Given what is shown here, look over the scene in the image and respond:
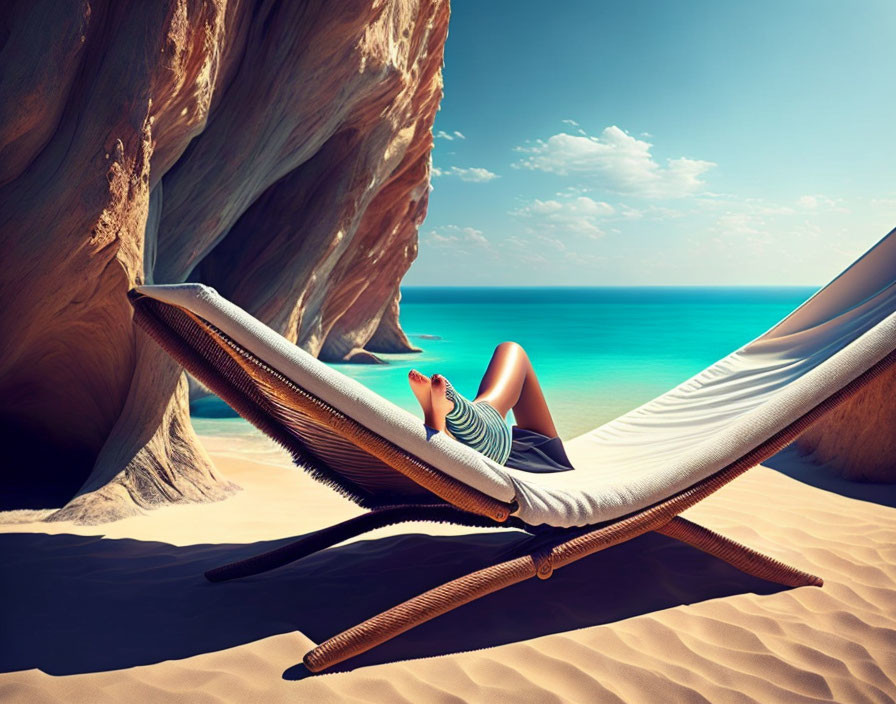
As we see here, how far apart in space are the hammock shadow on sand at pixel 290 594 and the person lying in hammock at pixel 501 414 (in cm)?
41

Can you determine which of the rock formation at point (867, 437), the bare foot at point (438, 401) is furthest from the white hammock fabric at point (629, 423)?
the rock formation at point (867, 437)

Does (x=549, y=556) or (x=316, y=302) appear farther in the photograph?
(x=316, y=302)

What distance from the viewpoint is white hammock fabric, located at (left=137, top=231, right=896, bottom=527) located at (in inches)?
69.2

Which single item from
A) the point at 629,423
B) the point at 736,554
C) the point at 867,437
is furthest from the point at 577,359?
the point at 736,554

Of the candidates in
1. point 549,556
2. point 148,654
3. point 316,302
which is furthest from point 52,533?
point 316,302

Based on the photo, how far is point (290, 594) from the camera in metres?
2.19

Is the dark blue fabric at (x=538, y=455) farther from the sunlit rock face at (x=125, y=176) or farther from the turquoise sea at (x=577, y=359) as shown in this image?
the turquoise sea at (x=577, y=359)

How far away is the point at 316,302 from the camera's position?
7695 mm

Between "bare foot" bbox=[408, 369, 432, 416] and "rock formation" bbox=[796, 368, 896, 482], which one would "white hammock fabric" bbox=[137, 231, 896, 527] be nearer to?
"bare foot" bbox=[408, 369, 432, 416]

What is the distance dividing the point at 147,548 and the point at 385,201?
8.04 meters

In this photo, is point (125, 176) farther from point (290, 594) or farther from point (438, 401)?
point (290, 594)

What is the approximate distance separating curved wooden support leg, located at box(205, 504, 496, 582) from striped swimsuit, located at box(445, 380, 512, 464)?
0.28 metres

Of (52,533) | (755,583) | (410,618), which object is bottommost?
(52,533)

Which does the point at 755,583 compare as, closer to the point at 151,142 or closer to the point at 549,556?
the point at 549,556
